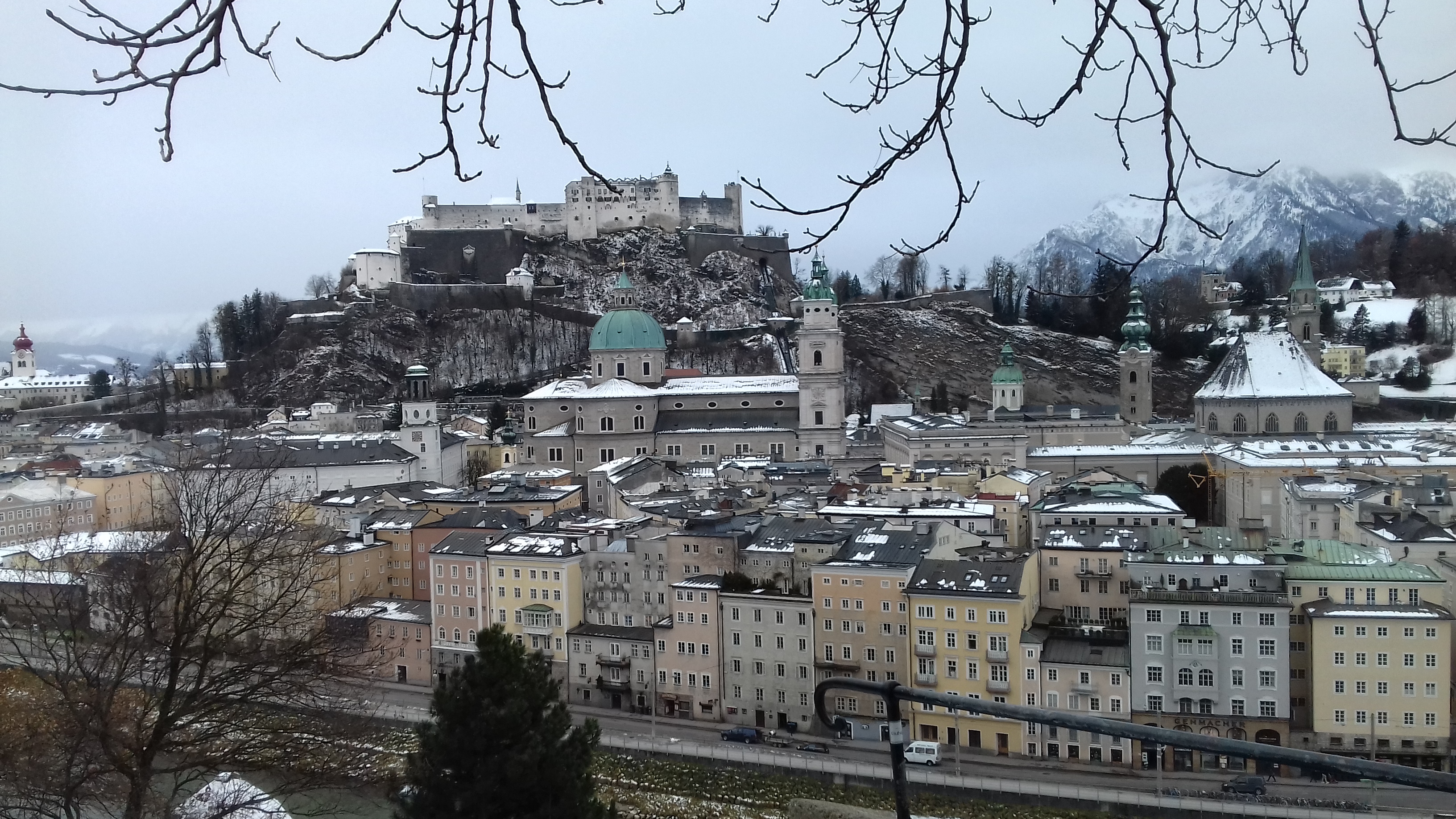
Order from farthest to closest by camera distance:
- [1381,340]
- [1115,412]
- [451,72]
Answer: [1381,340] → [1115,412] → [451,72]

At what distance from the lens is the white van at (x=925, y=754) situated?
59.4 feet

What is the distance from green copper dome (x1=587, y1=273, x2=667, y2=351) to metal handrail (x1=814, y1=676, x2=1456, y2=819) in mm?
39091

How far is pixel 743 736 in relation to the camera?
20.2 metres

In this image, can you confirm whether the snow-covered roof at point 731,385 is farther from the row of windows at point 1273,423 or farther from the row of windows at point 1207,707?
the row of windows at point 1207,707

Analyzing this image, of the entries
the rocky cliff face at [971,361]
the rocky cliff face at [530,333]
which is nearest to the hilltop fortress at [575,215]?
the rocky cliff face at [530,333]

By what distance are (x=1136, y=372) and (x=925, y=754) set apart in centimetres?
3156

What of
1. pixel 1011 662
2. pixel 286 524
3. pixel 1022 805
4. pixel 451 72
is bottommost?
→ pixel 1022 805

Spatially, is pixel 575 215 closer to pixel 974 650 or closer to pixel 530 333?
pixel 530 333

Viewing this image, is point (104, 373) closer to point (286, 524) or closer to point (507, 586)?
point (507, 586)

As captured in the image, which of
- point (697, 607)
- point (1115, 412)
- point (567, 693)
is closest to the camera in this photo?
point (697, 607)

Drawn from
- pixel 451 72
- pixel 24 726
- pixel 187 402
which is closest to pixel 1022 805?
pixel 24 726

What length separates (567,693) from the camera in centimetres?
2294

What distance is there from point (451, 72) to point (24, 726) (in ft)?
43.0

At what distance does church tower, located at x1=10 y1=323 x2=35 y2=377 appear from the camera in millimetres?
71000
